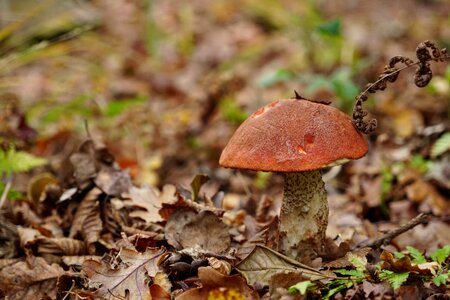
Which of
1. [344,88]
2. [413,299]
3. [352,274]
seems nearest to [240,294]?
[352,274]

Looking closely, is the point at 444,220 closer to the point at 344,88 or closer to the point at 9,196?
the point at 344,88

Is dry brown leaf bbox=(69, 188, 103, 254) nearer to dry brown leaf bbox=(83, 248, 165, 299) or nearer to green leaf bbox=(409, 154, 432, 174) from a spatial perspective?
dry brown leaf bbox=(83, 248, 165, 299)

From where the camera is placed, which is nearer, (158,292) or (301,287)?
(301,287)

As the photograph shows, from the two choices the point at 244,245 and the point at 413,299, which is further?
the point at 244,245

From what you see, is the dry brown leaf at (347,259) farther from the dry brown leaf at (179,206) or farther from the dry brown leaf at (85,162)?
the dry brown leaf at (85,162)

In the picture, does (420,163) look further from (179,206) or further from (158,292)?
(158,292)

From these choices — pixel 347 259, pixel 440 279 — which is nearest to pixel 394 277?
pixel 440 279

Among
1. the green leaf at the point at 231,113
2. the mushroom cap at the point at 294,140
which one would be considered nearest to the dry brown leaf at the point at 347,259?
the mushroom cap at the point at 294,140
